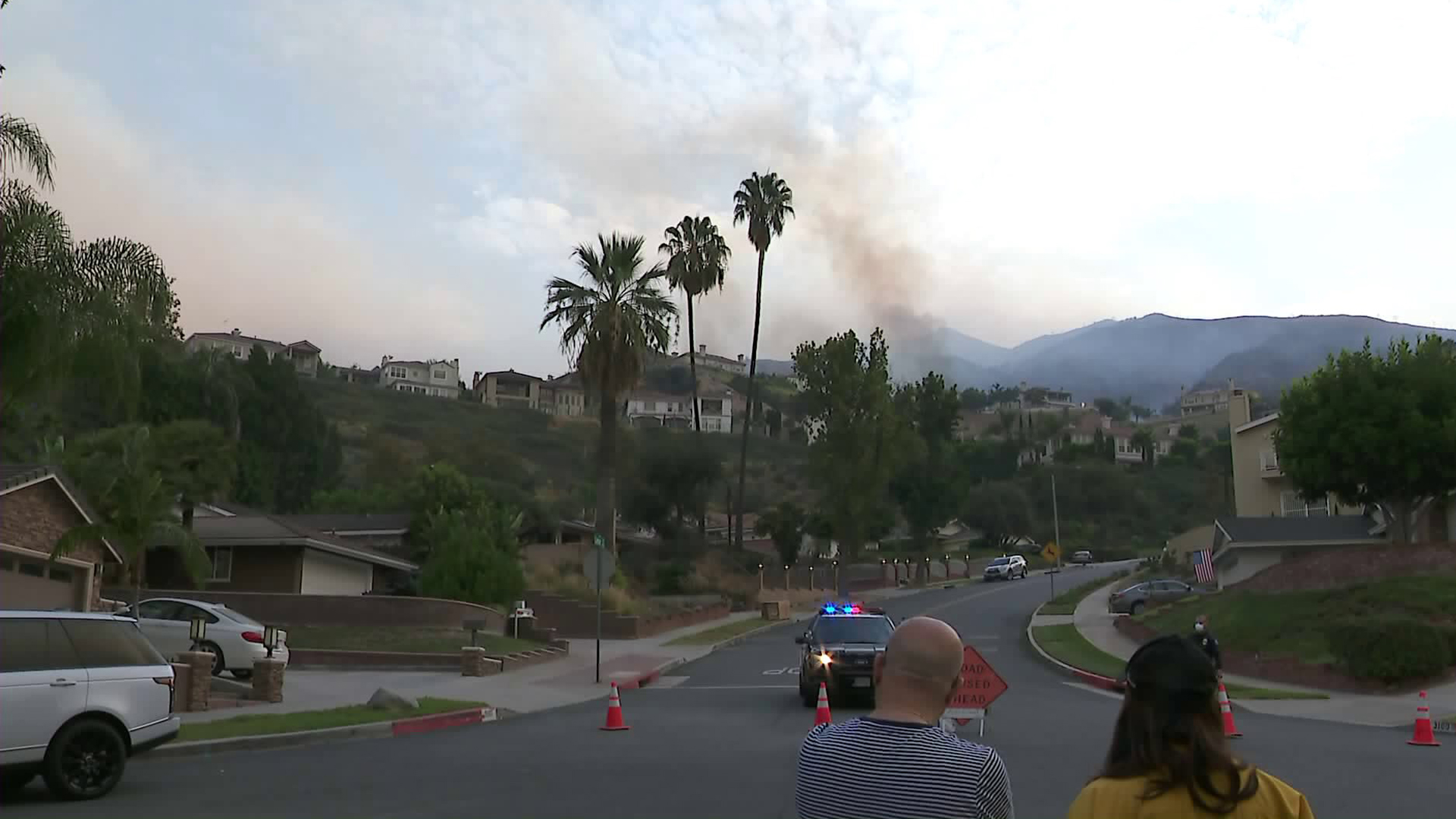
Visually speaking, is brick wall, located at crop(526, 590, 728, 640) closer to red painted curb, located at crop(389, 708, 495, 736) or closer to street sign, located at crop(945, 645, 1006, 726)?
red painted curb, located at crop(389, 708, 495, 736)

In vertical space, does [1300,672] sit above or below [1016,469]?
below

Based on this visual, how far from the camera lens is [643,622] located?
41156mm

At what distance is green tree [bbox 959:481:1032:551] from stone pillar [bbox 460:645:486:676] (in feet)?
265

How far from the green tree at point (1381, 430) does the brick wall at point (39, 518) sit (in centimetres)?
3233

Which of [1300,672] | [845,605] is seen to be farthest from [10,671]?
[1300,672]

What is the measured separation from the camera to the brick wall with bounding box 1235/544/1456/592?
31047 millimetres

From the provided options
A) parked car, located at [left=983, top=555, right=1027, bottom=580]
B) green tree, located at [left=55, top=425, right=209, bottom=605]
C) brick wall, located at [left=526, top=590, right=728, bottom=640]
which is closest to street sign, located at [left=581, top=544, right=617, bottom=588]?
green tree, located at [left=55, top=425, right=209, bottom=605]

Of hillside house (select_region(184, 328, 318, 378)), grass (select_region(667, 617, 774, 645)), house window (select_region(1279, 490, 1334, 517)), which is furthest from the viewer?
hillside house (select_region(184, 328, 318, 378))

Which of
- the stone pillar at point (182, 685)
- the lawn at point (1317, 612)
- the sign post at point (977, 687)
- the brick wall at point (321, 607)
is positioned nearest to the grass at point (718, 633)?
the brick wall at point (321, 607)

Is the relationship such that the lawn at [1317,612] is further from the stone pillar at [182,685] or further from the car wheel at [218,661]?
the car wheel at [218,661]

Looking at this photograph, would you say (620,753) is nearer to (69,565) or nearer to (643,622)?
(69,565)

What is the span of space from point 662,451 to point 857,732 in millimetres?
59455

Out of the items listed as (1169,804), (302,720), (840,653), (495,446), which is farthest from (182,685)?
(495,446)

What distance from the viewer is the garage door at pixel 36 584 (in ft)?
78.6
